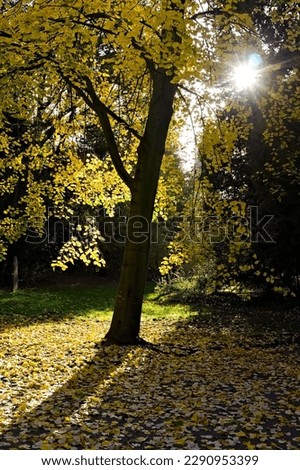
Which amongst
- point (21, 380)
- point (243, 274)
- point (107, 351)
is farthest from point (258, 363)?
point (243, 274)

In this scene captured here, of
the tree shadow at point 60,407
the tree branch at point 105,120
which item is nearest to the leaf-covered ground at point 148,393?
the tree shadow at point 60,407

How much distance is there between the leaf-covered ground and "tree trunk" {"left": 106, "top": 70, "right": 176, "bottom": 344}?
515mm

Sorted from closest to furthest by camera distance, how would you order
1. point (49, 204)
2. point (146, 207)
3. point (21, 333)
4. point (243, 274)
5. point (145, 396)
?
point (145, 396) < point (146, 207) < point (21, 333) < point (243, 274) < point (49, 204)

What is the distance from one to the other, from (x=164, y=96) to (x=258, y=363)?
5052mm

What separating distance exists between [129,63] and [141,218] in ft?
10.3

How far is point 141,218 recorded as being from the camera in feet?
28.6

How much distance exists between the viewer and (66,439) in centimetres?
451

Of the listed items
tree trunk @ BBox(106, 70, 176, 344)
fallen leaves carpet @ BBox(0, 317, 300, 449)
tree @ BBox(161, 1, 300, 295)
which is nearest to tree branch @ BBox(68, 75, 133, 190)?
tree trunk @ BBox(106, 70, 176, 344)

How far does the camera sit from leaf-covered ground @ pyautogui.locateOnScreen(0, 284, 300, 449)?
4.70m

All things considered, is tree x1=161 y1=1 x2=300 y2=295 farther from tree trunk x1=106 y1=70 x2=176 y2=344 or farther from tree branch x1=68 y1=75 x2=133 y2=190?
tree branch x1=68 y1=75 x2=133 y2=190

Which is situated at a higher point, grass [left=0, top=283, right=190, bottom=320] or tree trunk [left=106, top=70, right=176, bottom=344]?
tree trunk [left=106, top=70, right=176, bottom=344]

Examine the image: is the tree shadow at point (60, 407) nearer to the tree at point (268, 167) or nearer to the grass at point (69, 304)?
the tree at point (268, 167)

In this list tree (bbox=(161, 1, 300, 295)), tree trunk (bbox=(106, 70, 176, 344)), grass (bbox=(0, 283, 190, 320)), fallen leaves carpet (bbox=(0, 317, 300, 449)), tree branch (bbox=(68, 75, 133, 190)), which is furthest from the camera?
grass (bbox=(0, 283, 190, 320))
